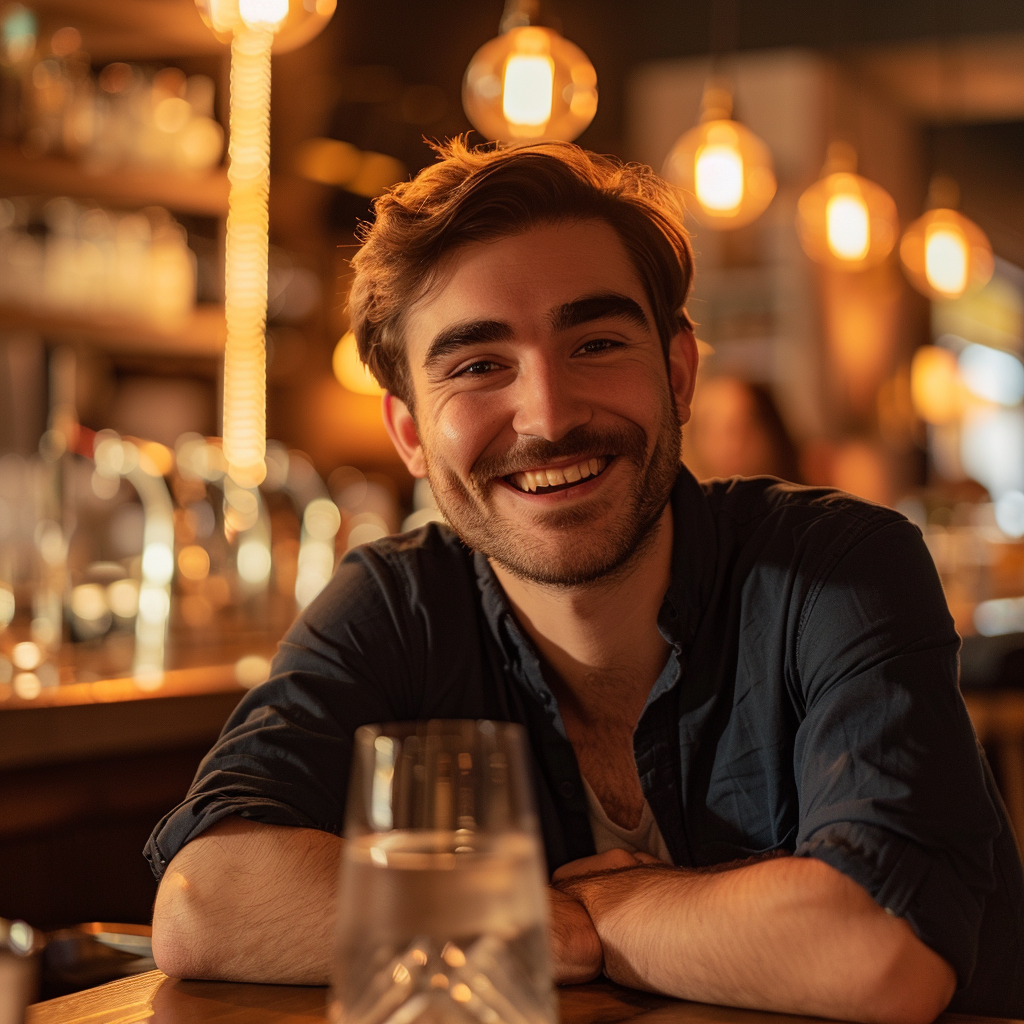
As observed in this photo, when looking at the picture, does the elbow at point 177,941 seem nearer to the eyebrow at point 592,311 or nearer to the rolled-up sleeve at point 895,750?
the rolled-up sleeve at point 895,750

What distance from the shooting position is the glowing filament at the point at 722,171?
4027 mm

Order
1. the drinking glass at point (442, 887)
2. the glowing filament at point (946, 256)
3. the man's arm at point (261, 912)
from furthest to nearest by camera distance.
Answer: the glowing filament at point (946, 256) → the man's arm at point (261, 912) → the drinking glass at point (442, 887)

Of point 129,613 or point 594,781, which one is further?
point 129,613

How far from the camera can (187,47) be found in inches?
163

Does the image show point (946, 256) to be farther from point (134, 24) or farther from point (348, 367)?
point (134, 24)

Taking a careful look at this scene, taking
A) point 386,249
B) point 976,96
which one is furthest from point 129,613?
point 976,96

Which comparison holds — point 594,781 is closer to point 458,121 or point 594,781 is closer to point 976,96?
point 458,121

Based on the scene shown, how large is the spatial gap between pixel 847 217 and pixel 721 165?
2.94ft

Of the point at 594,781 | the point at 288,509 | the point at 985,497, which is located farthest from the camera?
the point at 985,497

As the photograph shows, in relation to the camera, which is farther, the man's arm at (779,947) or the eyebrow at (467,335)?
the eyebrow at (467,335)

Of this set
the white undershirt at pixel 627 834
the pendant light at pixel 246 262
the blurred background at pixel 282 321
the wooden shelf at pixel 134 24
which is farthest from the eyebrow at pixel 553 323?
the pendant light at pixel 246 262

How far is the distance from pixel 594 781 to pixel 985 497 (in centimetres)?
632

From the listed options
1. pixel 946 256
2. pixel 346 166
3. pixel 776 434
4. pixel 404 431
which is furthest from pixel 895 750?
pixel 346 166

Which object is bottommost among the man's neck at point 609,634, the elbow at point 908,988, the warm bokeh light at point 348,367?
the elbow at point 908,988
